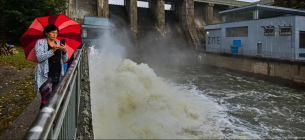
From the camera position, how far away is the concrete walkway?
4125 millimetres

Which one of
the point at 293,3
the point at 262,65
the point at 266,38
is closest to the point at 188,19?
the point at 266,38

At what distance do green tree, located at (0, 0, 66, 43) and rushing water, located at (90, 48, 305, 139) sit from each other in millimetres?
9905

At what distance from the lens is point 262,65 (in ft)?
66.2

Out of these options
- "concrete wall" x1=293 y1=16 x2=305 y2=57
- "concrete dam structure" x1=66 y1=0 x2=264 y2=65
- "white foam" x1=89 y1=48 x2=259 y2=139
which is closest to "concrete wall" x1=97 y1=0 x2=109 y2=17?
"concrete dam structure" x1=66 y1=0 x2=264 y2=65

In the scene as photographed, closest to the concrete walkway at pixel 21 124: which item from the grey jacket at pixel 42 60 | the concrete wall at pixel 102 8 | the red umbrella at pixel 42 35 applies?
the grey jacket at pixel 42 60

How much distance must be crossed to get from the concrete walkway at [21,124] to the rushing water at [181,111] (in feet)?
4.59

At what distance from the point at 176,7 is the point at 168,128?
3222cm

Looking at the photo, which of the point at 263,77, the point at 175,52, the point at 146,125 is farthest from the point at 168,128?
the point at 175,52

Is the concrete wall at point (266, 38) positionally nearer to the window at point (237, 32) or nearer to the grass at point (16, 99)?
the window at point (237, 32)

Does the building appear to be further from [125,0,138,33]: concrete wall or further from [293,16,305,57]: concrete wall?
[125,0,138,33]: concrete wall

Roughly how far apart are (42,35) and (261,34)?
22591 millimetres

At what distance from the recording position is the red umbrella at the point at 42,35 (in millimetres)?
3596

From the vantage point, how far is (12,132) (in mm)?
4262

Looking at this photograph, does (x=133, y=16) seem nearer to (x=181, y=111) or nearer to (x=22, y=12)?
(x=22, y=12)
